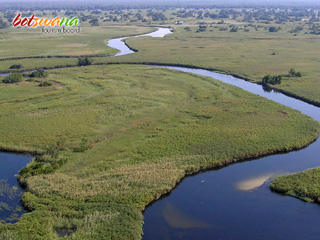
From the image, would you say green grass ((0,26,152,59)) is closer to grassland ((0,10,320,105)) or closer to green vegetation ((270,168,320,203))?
grassland ((0,10,320,105))

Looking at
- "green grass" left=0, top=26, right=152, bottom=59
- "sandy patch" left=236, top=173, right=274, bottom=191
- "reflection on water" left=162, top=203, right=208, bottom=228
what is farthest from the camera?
"green grass" left=0, top=26, right=152, bottom=59

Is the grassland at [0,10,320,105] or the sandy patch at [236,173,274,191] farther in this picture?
the grassland at [0,10,320,105]

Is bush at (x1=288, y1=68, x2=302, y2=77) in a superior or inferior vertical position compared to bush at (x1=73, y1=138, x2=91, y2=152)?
superior

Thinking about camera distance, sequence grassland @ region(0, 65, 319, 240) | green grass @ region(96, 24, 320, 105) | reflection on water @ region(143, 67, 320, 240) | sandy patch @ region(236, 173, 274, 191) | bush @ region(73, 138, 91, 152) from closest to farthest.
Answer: reflection on water @ region(143, 67, 320, 240)
grassland @ region(0, 65, 319, 240)
sandy patch @ region(236, 173, 274, 191)
bush @ region(73, 138, 91, 152)
green grass @ region(96, 24, 320, 105)

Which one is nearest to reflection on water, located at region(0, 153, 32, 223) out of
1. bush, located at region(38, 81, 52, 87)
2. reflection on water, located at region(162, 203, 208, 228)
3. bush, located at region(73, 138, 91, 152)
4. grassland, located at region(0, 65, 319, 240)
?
grassland, located at region(0, 65, 319, 240)

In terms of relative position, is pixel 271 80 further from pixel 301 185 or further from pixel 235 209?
pixel 235 209

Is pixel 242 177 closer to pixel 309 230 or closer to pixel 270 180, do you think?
pixel 270 180

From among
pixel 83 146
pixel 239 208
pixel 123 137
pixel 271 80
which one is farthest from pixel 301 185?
pixel 271 80
